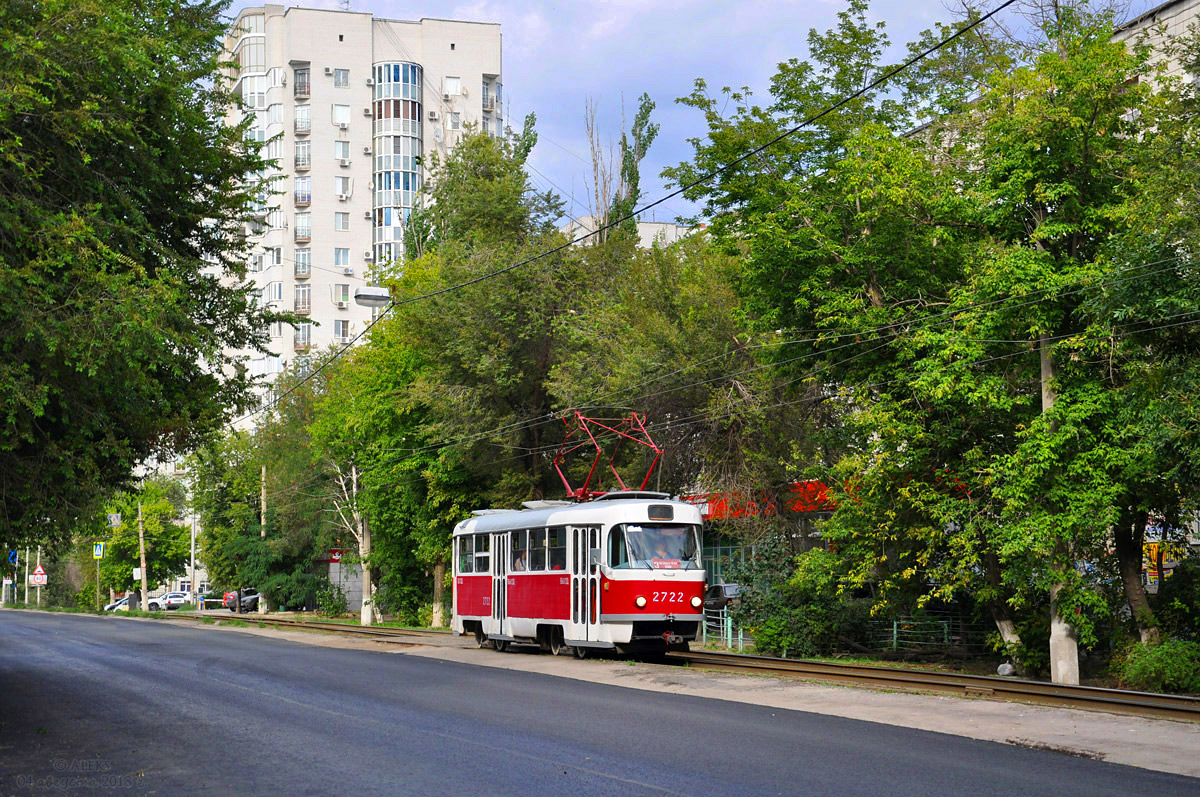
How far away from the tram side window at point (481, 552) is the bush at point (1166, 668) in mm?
16449

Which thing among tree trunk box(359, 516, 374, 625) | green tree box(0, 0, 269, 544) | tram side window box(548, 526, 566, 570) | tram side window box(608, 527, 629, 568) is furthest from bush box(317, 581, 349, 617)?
green tree box(0, 0, 269, 544)

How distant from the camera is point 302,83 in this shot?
96875mm

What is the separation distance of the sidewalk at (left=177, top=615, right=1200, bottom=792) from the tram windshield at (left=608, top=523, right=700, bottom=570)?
2.18 m

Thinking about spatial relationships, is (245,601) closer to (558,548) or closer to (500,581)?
(500,581)

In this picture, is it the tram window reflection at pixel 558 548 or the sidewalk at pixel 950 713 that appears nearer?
the sidewalk at pixel 950 713

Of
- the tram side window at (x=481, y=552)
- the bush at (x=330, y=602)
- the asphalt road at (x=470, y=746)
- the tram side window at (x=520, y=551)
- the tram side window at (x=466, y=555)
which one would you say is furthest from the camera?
the bush at (x=330, y=602)

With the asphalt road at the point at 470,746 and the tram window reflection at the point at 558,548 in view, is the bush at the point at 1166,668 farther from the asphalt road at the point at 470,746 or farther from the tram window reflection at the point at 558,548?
the tram window reflection at the point at 558,548

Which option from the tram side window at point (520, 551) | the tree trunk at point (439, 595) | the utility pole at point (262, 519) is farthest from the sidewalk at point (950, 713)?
the utility pole at point (262, 519)

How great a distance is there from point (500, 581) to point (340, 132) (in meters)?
75.4

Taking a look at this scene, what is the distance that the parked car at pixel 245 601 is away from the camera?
2983 inches

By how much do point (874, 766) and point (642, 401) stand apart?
71.7 ft

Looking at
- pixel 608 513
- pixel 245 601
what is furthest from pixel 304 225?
pixel 608 513

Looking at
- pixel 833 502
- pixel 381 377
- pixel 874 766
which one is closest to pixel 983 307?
pixel 833 502

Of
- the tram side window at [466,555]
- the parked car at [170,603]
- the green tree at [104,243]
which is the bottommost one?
the parked car at [170,603]
